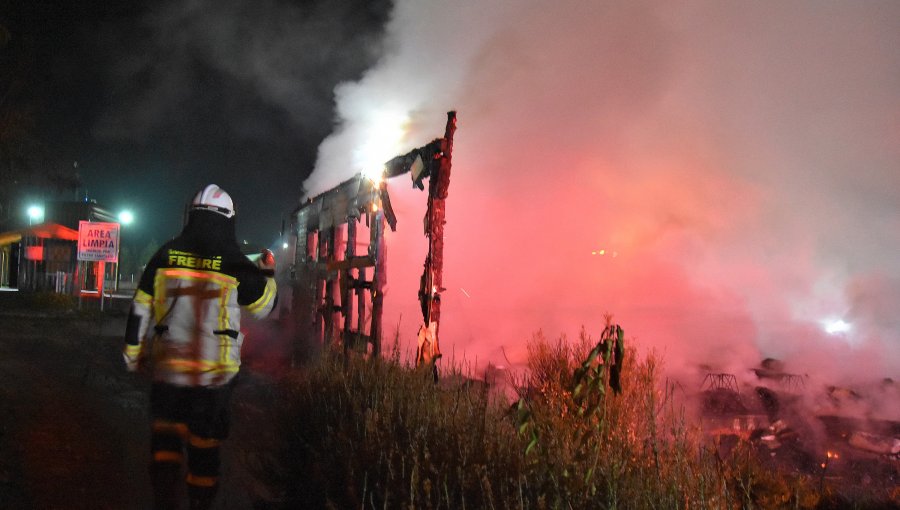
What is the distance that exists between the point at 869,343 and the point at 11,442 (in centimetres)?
1600

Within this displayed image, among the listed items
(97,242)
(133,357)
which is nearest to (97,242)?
(97,242)

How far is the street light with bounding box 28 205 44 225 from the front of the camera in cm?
3119

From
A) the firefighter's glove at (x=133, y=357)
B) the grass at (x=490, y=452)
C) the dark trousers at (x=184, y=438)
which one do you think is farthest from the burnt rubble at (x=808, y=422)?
the firefighter's glove at (x=133, y=357)

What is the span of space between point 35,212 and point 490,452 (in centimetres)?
3640

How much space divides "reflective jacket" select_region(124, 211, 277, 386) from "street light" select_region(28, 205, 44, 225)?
33956 millimetres

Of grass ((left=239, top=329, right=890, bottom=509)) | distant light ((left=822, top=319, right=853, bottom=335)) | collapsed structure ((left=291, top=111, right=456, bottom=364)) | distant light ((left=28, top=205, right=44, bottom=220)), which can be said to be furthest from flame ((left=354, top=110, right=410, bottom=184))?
distant light ((left=28, top=205, right=44, bottom=220))

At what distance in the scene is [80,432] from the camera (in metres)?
5.24

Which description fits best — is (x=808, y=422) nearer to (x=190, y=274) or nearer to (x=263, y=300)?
(x=263, y=300)

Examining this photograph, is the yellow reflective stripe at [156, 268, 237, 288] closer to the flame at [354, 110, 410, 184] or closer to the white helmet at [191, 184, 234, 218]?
the white helmet at [191, 184, 234, 218]

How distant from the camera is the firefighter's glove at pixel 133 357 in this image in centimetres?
319

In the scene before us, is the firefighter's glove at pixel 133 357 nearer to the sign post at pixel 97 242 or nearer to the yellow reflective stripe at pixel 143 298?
the yellow reflective stripe at pixel 143 298

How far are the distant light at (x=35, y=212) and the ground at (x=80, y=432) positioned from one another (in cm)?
2526

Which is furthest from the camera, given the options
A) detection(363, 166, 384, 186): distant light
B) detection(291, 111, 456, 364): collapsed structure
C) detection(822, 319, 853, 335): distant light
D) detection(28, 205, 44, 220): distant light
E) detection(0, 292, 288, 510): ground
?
detection(28, 205, 44, 220): distant light

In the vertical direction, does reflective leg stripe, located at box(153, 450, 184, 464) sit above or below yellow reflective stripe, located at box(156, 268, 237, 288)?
below
